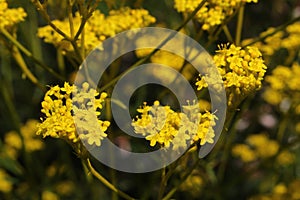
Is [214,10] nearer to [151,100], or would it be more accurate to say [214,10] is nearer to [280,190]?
[280,190]

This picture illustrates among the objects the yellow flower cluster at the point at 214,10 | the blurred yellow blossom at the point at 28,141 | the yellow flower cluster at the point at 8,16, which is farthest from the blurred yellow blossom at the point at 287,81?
the blurred yellow blossom at the point at 28,141

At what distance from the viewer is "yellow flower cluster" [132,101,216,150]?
0.98 meters

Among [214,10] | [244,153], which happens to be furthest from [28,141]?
[214,10]

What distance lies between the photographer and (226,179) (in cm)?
192

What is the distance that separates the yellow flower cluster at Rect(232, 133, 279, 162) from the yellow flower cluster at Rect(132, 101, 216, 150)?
0.90m

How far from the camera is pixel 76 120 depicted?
0.97 metres

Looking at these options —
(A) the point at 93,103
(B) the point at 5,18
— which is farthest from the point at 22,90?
(A) the point at 93,103

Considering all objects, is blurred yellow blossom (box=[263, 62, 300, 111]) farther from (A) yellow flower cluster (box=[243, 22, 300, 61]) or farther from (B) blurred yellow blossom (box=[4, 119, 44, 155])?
(B) blurred yellow blossom (box=[4, 119, 44, 155])

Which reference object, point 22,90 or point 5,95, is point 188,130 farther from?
point 22,90

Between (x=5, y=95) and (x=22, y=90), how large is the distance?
0.78 m

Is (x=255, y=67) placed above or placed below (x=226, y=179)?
above

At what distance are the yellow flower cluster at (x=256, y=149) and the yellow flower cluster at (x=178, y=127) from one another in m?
0.90

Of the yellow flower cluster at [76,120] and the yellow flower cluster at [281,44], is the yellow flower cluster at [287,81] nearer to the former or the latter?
the yellow flower cluster at [281,44]

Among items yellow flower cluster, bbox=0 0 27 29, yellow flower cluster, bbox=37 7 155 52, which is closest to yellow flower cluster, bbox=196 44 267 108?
yellow flower cluster, bbox=37 7 155 52
